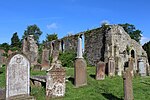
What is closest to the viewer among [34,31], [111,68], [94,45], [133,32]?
[111,68]

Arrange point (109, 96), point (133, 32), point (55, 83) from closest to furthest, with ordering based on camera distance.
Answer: point (109, 96) → point (55, 83) → point (133, 32)

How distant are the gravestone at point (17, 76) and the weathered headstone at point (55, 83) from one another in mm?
987

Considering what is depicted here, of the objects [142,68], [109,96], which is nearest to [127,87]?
[109,96]

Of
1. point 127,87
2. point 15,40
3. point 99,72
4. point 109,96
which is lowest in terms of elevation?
point 109,96

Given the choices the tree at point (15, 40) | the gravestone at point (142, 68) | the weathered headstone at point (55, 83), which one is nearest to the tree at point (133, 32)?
the tree at point (15, 40)

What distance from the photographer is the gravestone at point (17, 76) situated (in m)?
9.57

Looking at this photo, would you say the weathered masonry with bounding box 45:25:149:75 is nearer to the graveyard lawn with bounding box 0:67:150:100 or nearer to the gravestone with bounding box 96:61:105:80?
the gravestone with bounding box 96:61:105:80

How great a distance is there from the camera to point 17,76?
9.79 meters

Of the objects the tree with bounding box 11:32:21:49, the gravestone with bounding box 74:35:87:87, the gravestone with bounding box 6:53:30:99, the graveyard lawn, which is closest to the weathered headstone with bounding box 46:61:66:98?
the graveyard lawn

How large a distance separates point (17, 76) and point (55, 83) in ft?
5.78

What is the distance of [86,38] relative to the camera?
28.9 metres

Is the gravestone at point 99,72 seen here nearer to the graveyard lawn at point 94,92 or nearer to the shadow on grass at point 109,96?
the graveyard lawn at point 94,92

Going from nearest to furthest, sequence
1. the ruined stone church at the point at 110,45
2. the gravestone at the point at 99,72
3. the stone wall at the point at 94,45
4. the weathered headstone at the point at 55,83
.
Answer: the weathered headstone at the point at 55,83 < the gravestone at the point at 99,72 < the ruined stone church at the point at 110,45 < the stone wall at the point at 94,45

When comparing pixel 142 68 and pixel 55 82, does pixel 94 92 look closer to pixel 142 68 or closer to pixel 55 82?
pixel 55 82
